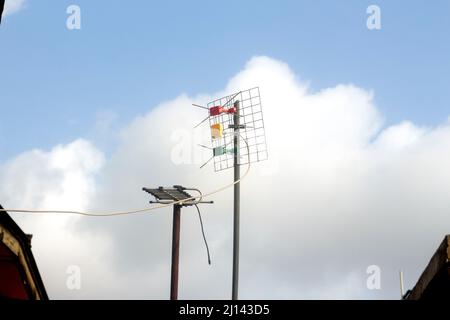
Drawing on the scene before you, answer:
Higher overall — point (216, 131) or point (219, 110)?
point (219, 110)

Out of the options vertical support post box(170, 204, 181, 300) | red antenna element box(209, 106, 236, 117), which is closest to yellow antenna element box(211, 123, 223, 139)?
red antenna element box(209, 106, 236, 117)

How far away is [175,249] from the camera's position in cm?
1886

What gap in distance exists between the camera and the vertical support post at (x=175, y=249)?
722 inches

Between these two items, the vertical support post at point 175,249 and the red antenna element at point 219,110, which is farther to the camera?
the vertical support post at point 175,249

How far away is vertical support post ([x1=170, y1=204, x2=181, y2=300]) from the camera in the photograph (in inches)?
722

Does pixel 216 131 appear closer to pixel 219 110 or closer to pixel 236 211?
pixel 219 110

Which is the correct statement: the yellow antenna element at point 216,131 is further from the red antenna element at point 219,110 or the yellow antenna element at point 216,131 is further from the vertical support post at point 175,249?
the vertical support post at point 175,249

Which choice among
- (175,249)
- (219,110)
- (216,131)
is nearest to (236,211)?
(216,131)

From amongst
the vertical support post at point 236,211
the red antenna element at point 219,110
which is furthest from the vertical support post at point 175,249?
the red antenna element at point 219,110

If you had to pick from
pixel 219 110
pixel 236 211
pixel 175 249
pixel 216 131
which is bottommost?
pixel 175 249

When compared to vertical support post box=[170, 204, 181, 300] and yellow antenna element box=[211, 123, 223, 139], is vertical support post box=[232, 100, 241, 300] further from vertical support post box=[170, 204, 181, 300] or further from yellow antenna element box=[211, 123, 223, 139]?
vertical support post box=[170, 204, 181, 300]
